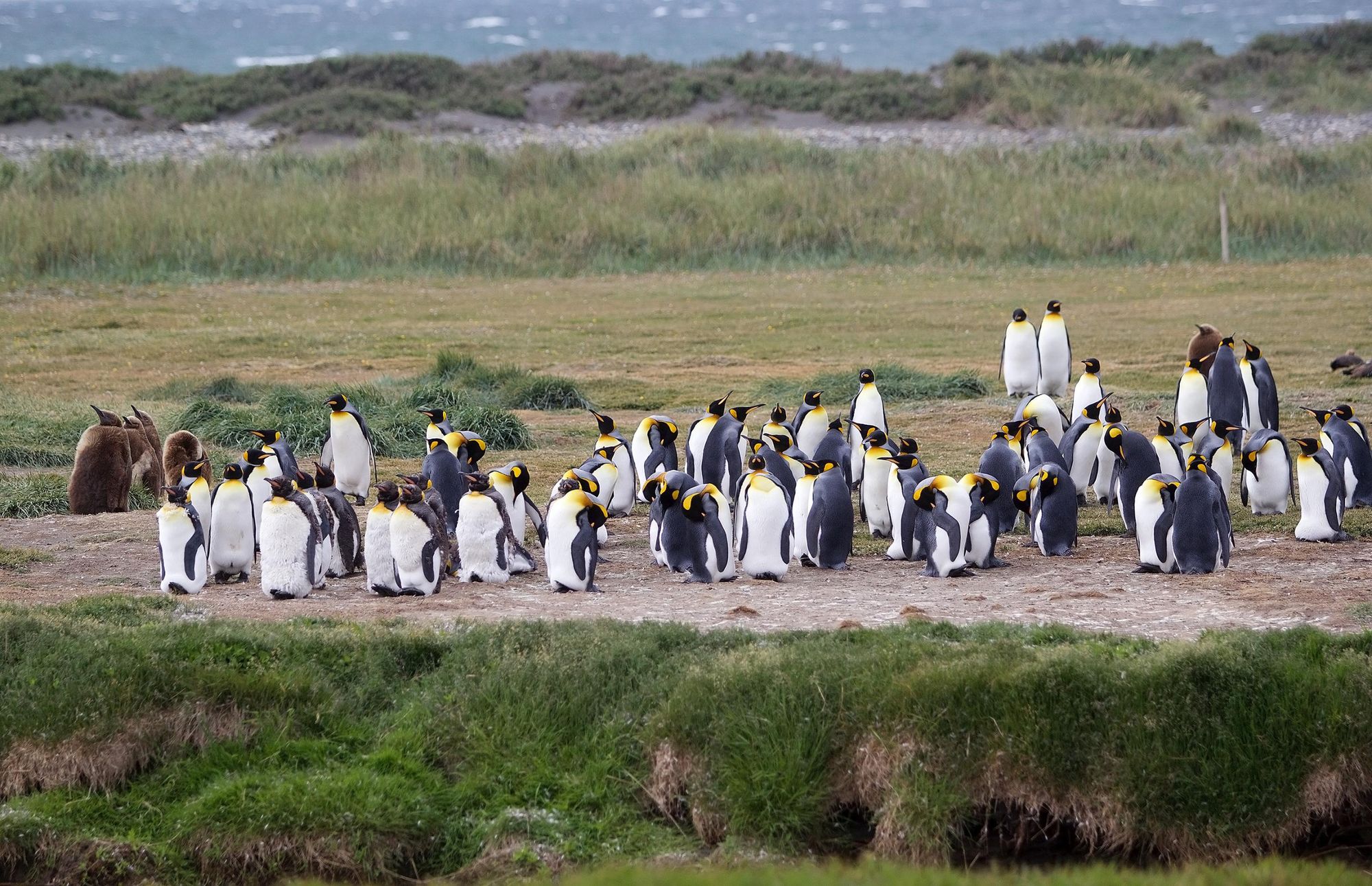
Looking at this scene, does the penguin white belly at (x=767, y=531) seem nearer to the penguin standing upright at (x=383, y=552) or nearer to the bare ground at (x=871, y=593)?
the bare ground at (x=871, y=593)

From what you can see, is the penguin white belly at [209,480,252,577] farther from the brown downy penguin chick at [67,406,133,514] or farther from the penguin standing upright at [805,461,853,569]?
the penguin standing upright at [805,461,853,569]

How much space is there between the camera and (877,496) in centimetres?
1073

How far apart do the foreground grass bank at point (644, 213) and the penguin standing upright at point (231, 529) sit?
1920 cm

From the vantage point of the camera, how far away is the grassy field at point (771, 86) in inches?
1879

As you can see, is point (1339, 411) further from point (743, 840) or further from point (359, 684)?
point (359, 684)

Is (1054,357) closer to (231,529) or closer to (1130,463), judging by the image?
(1130,463)

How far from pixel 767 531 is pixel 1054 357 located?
750 cm

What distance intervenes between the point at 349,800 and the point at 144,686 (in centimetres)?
122

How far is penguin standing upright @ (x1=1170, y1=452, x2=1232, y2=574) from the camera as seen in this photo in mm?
9016

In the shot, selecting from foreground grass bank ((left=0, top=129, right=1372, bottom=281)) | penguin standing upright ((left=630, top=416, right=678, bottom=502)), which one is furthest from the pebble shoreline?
penguin standing upright ((left=630, top=416, right=678, bottom=502))

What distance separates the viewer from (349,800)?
261 inches

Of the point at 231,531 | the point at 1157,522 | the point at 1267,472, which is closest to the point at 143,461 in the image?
the point at 231,531

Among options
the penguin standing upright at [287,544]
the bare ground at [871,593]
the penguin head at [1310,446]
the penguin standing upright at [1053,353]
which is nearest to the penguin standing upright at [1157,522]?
the bare ground at [871,593]

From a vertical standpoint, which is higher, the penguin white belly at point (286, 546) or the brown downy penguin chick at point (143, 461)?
the brown downy penguin chick at point (143, 461)
